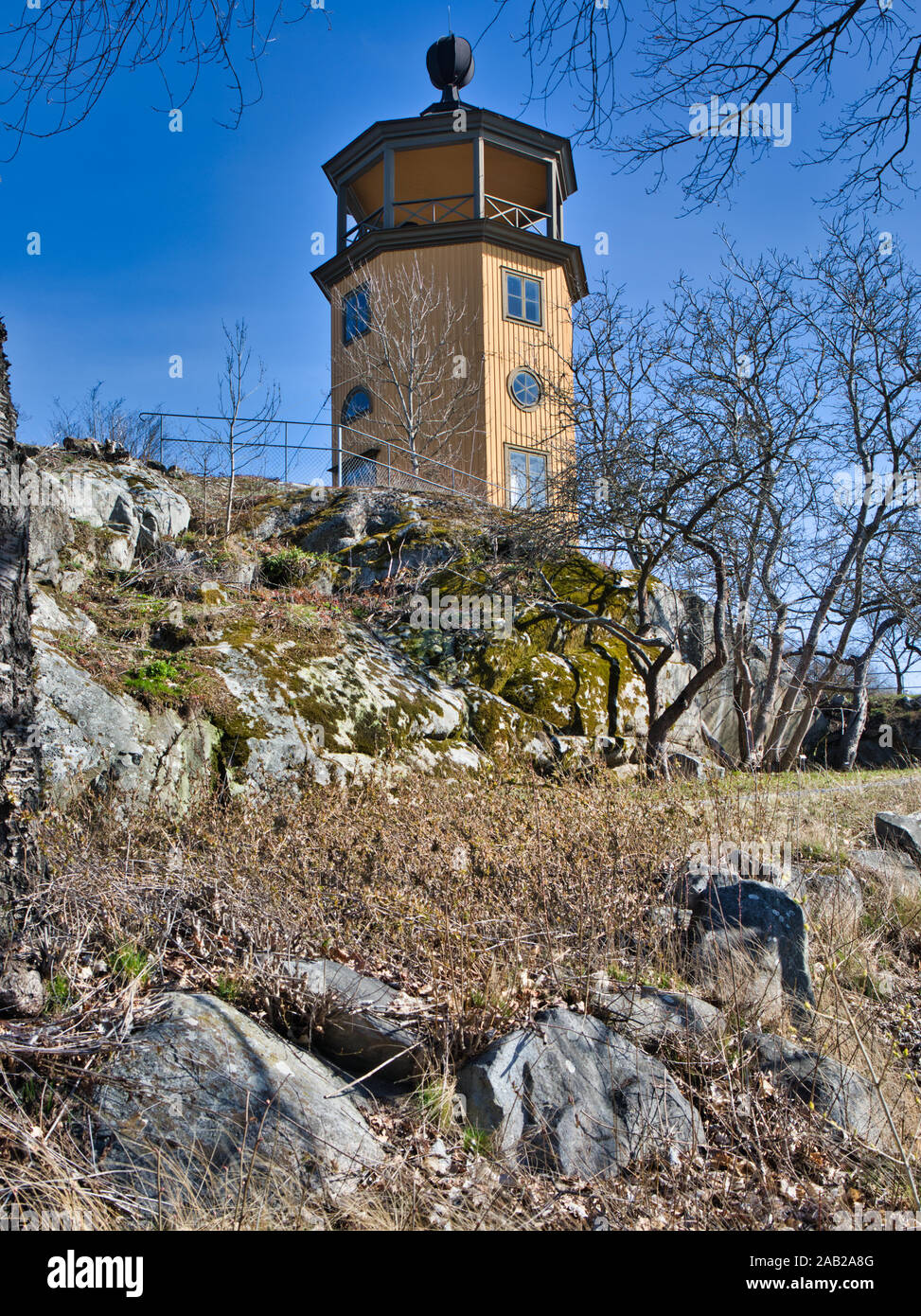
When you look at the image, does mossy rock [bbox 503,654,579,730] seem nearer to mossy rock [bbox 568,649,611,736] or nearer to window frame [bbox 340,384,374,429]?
mossy rock [bbox 568,649,611,736]

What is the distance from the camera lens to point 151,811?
17.5 ft

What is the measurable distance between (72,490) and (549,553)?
671 cm

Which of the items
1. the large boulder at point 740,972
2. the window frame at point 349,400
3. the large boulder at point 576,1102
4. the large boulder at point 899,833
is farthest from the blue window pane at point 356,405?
the large boulder at point 576,1102

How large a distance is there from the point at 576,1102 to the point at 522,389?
65.1 feet

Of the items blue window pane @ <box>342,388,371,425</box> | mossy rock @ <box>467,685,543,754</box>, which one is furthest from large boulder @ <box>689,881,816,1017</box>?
blue window pane @ <box>342,388,371,425</box>

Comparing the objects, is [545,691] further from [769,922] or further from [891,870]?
[769,922]

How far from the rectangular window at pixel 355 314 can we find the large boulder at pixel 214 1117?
20522 millimetres

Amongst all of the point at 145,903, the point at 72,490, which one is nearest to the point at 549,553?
the point at 72,490

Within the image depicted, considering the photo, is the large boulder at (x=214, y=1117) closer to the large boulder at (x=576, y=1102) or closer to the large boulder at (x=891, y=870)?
the large boulder at (x=576, y=1102)

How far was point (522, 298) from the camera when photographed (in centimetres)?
2116

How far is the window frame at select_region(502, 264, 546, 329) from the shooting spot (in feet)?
68.2

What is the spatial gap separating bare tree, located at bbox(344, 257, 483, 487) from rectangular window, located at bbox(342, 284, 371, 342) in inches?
21.1

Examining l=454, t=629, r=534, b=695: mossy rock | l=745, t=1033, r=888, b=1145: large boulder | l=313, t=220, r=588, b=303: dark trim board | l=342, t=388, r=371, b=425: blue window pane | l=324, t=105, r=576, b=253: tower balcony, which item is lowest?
l=745, t=1033, r=888, b=1145: large boulder

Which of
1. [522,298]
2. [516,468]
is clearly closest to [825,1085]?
[516,468]
